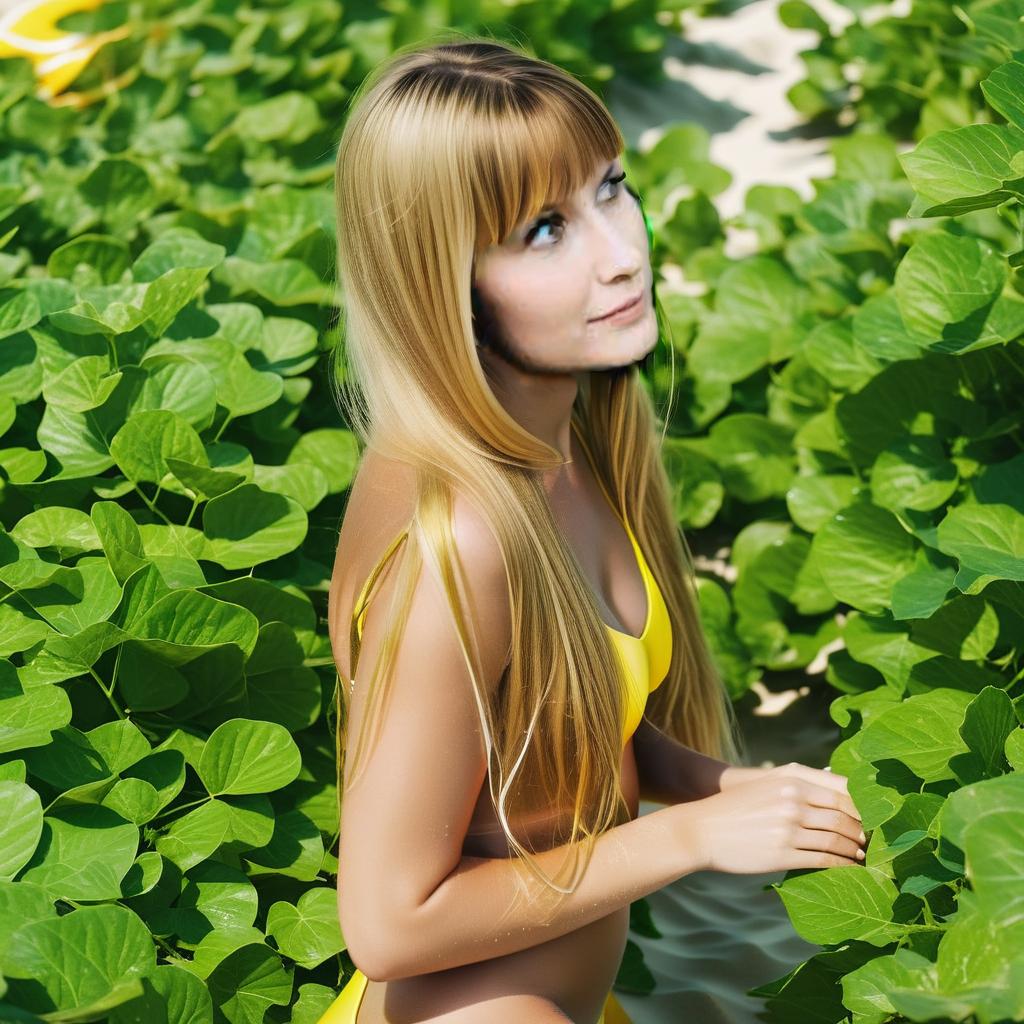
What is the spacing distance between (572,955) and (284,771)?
35 cm

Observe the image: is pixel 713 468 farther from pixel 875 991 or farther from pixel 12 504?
pixel 875 991

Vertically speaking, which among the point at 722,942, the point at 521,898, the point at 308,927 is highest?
the point at 521,898

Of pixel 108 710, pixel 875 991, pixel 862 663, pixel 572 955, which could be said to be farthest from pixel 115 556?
pixel 862 663

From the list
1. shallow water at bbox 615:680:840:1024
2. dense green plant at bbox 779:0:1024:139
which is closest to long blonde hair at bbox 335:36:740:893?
shallow water at bbox 615:680:840:1024

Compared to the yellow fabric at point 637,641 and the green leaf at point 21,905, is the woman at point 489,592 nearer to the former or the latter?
the yellow fabric at point 637,641

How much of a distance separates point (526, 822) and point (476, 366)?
42 centimetres

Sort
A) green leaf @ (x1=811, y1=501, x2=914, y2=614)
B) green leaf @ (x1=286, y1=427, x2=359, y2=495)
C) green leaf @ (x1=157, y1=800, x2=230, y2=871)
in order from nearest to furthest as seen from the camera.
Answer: green leaf @ (x1=157, y1=800, x2=230, y2=871) < green leaf @ (x1=811, y1=501, x2=914, y2=614) < green leaf @ (x1=286, y1=427, x2=359, y2=495)

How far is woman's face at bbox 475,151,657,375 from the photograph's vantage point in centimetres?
117

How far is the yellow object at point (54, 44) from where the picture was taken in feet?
10.6

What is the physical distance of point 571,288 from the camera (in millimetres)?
1181

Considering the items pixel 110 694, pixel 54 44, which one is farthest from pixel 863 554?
pixel 54 44

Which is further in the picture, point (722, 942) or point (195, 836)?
point (722, 942)

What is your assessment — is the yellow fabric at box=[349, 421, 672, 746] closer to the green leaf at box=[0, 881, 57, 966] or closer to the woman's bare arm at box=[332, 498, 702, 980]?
the woman's bare arm at box=[332, 498, 702, 980]

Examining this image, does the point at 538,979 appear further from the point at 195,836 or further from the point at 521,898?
the point at 195,836
